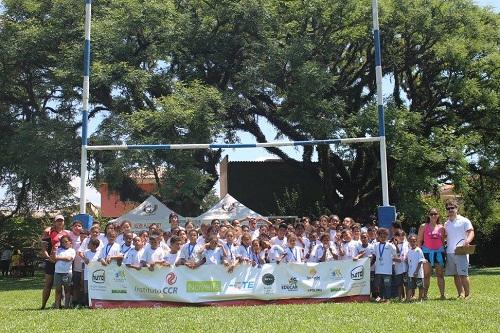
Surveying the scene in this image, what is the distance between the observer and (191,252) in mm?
12414

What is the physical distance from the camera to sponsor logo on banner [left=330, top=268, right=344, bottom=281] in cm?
1229

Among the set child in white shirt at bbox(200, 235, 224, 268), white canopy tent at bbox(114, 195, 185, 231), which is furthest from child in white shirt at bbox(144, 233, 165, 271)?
white canopy tent at bbox(114, 195, 185, 231)

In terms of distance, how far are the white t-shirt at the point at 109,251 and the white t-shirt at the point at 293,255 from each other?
3273 millimetres

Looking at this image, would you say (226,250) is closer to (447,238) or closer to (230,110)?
(447,238)

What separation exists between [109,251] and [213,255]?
2.01m

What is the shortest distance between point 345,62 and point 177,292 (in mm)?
17284

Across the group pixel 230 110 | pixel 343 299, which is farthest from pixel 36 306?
pixel 230 110

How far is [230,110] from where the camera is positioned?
24547 millimetres

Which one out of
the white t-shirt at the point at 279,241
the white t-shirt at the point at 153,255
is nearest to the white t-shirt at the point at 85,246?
the white t-shirt at the point at 153,255

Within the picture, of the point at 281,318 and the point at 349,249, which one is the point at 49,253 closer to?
the point at 281,318

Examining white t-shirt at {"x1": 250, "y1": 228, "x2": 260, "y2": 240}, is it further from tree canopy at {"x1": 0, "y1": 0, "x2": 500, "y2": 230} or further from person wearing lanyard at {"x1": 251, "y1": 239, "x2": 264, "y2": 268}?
tree canopy at {"x1": 0, "y1": 0, "x2": 500, "y2": 230}

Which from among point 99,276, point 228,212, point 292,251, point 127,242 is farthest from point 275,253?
point 228,212

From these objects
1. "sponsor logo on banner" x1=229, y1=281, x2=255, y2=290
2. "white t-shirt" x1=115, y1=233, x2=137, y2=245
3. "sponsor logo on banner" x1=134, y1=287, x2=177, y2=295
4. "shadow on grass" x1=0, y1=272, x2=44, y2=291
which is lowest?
"shadow on grass" x1=0, y1=272, x2=44, y2=291

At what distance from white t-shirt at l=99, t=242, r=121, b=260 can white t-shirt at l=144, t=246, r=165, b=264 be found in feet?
1.86
